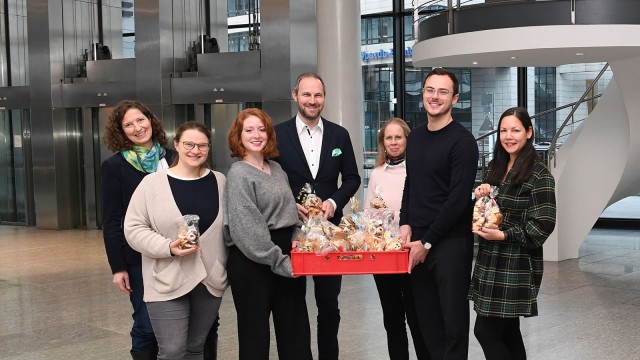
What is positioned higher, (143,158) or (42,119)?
(42,119)

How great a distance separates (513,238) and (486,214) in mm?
189

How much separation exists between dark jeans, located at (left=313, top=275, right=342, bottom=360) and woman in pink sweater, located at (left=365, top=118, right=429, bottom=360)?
0.32 metres

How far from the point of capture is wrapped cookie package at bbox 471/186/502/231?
4152 mm

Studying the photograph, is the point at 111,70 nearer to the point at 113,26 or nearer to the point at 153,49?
the point at 153,49

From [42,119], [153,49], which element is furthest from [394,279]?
[42,119]

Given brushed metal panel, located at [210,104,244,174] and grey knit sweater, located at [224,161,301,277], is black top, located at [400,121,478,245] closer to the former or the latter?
grey knit sweater, located at [224,161,301,277]

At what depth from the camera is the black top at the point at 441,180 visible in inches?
171

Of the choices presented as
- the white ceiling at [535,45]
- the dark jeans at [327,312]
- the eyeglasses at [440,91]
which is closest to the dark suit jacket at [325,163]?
the dark jeans at [327,312]

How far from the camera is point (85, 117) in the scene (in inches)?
627

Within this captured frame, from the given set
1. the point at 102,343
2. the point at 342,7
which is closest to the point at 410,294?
the point at 102,343

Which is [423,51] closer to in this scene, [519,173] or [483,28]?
[483,28]

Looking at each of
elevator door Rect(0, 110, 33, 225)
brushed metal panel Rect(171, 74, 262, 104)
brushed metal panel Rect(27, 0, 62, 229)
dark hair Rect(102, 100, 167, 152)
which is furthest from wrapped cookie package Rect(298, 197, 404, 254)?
elevator door Rect(0, 110, 33, 225)

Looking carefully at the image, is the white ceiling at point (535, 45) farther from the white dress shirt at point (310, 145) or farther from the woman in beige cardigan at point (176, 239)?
the woman in beige cardigan at point (176, 239)

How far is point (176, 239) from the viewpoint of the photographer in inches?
→ 168
